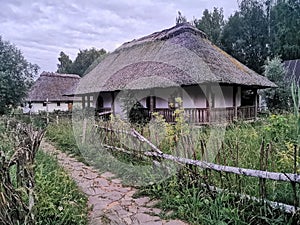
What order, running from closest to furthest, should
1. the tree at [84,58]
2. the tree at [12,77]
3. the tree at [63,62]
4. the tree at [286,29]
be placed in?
the tree at [12,77], the tree at [286,29], the tree at [84,58], the tree at [63,62]

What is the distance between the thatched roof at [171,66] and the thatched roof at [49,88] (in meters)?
10.4

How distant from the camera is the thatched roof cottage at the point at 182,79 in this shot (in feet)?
35.3

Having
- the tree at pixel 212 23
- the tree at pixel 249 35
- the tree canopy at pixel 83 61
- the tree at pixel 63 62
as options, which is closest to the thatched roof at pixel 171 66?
the tree at pixel 249 35

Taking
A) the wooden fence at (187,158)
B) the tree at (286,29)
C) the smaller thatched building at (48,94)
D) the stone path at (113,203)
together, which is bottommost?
the stone path at (113,203)

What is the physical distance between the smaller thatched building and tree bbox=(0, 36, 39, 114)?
12.0 metres

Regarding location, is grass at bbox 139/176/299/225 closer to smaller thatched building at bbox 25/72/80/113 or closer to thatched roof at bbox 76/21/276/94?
thatched roof at bbox 76/21/276/94

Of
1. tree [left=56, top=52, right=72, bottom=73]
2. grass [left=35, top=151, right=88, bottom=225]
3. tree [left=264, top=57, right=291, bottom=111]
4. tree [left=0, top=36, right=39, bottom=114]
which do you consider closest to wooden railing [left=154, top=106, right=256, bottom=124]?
tree [left=0, top=36, right=39, bottom=114]

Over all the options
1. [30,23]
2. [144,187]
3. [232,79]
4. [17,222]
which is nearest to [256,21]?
[232,79]

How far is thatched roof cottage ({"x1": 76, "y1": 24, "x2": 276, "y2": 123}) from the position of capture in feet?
35.3

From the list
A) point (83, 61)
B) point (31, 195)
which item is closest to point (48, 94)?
point (83, 61)

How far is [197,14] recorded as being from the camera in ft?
101

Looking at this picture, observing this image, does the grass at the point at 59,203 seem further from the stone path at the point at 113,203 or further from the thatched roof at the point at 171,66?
the thatched roof at the point at 171,66

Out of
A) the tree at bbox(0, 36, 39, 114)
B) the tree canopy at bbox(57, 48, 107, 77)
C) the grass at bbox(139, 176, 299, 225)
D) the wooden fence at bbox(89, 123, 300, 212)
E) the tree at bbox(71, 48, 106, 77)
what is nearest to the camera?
the wooden fence at bbox(89, 123, 300, 212)

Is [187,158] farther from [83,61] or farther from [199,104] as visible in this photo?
[83,61]
